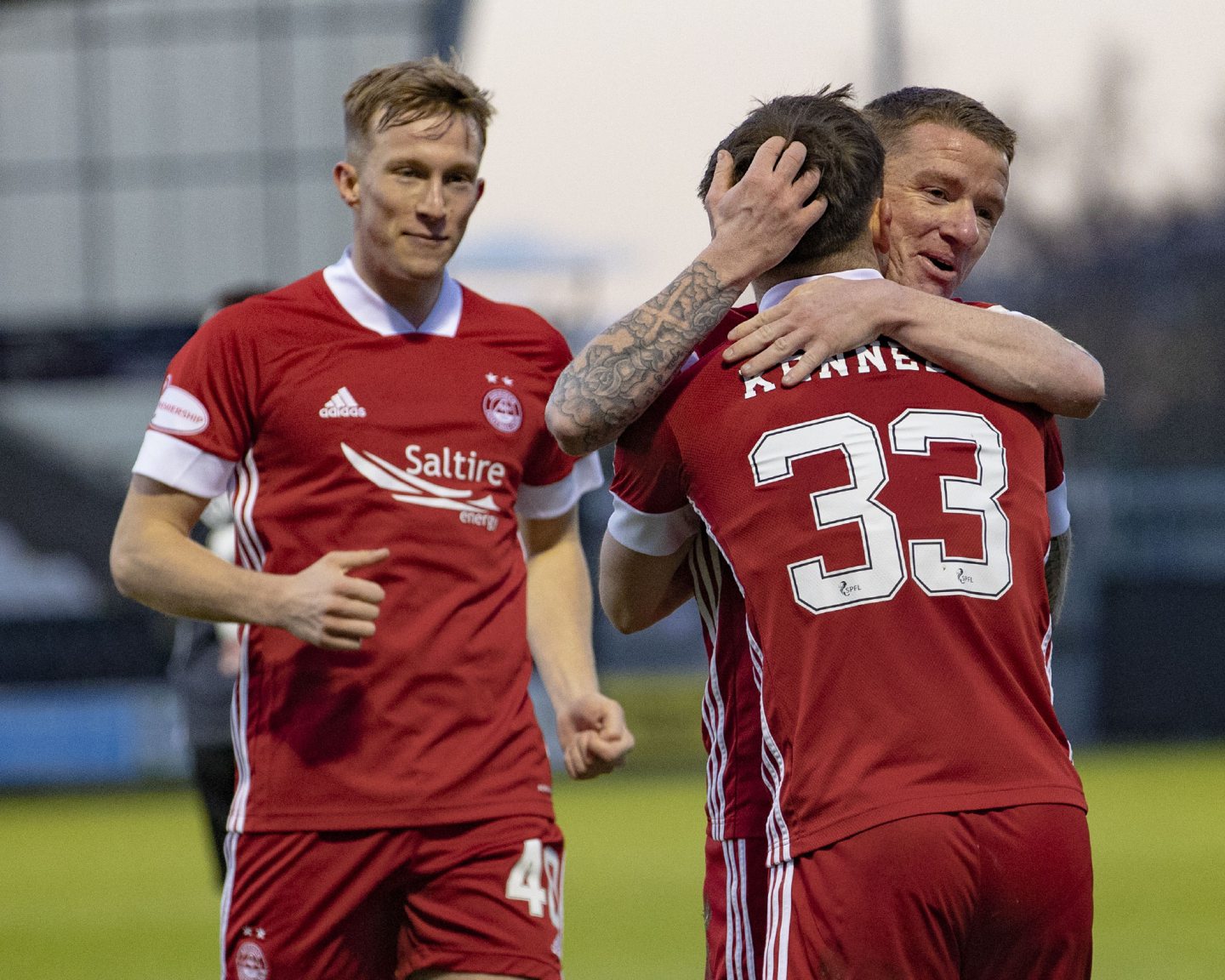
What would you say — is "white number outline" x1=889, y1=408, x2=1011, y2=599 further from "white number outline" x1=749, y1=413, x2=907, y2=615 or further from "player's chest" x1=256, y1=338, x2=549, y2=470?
"player's chest" x1=256, y1=338, x2=549, y2=470

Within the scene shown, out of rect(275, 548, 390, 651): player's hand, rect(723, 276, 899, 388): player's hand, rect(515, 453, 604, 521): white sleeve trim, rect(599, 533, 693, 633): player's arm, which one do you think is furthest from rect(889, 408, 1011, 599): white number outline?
rect(515, 453, 604, 521): white sleeve trim

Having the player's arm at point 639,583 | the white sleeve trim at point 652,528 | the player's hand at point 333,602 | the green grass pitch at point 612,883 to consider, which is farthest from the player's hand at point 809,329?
the green grass pitch at point 612,883

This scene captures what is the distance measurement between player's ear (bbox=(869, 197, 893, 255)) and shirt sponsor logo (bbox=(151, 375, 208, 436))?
1415mm

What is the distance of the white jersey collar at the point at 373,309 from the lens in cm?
378

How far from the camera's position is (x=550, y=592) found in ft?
13.2

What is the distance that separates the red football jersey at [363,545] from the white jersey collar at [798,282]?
1.13m

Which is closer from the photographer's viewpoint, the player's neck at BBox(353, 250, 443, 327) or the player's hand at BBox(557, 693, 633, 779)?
the player's hand at BBox(557, 693, 633, 779)

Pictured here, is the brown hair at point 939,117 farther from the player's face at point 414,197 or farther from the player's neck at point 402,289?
the player's neck at point 402,289

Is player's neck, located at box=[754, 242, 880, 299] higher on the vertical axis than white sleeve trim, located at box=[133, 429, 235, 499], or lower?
higher

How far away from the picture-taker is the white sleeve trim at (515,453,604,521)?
3.98 meters

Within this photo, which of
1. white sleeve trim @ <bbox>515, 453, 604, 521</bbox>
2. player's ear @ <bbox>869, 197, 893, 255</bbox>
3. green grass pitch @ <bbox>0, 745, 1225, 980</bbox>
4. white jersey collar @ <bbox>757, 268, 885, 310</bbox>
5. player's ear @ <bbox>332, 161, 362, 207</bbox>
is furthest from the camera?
green grass pitch @ <bbox>0, 745, 1225, 980</bbox>

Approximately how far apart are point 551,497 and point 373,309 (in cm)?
60

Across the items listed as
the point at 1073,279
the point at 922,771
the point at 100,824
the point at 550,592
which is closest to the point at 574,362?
the point at 922,771

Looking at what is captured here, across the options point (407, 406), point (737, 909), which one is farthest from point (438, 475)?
point (737, 909)
